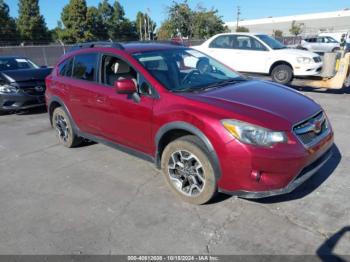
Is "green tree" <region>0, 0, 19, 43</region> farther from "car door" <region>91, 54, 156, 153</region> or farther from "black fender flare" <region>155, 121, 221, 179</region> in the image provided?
"black fender flare" <region>155, 121, 221, 179</region>

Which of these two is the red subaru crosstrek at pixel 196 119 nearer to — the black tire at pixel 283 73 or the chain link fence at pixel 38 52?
the black tire at pixel 283 73

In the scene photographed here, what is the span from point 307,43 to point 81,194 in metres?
31.4

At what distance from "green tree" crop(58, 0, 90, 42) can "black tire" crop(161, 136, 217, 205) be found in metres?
50.3

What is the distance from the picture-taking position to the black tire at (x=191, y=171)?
341 cm

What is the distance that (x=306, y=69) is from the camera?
9789 mm

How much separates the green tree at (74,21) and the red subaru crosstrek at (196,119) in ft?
158

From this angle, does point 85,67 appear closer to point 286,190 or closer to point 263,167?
point 263,167

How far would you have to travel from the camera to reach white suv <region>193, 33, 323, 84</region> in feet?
32.4

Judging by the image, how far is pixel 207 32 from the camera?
42.4 meters

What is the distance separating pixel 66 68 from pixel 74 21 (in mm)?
48000

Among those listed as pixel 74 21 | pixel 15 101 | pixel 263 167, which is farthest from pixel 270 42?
pixel 74 21

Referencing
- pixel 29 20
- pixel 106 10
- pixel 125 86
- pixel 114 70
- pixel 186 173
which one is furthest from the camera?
pixel 106 10

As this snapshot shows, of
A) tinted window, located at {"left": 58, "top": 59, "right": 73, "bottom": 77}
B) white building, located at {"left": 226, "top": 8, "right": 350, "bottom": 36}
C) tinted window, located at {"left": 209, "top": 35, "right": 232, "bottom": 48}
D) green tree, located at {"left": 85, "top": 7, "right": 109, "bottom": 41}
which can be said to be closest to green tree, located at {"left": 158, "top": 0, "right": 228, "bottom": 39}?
green tree, located at {"left": 85, "top": 7, "right": 109, "bottom": 41}

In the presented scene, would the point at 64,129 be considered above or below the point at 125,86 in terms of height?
below
